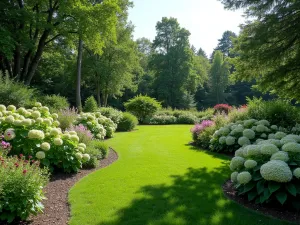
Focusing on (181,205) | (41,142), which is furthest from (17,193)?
(181,205)

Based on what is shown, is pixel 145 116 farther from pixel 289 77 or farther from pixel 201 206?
pixel 201 206

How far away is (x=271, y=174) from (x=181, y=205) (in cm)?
140

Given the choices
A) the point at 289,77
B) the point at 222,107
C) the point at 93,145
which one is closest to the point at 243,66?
the point at 289,77

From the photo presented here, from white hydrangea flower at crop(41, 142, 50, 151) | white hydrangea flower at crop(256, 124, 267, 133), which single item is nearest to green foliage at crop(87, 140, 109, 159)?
white hydrangea flower at crop(41, 142, 50, 151)

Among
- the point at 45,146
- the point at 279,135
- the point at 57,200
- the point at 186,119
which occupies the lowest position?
the point at 57,200

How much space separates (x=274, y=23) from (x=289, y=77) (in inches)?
78.5

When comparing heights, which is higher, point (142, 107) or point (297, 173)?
point (142, 107)

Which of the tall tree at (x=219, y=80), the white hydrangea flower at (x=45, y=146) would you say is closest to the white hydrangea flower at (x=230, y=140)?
the white hydrangea flower at (x=45, y=146)

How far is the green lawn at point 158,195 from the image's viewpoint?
11.5 ft

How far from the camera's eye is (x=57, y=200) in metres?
4.30

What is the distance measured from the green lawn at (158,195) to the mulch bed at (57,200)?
0.45ft

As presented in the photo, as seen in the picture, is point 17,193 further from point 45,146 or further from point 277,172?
point 277,172

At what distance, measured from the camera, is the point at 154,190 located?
15.2 feet

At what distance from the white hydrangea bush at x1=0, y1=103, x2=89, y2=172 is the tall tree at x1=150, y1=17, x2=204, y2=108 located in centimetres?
3337
